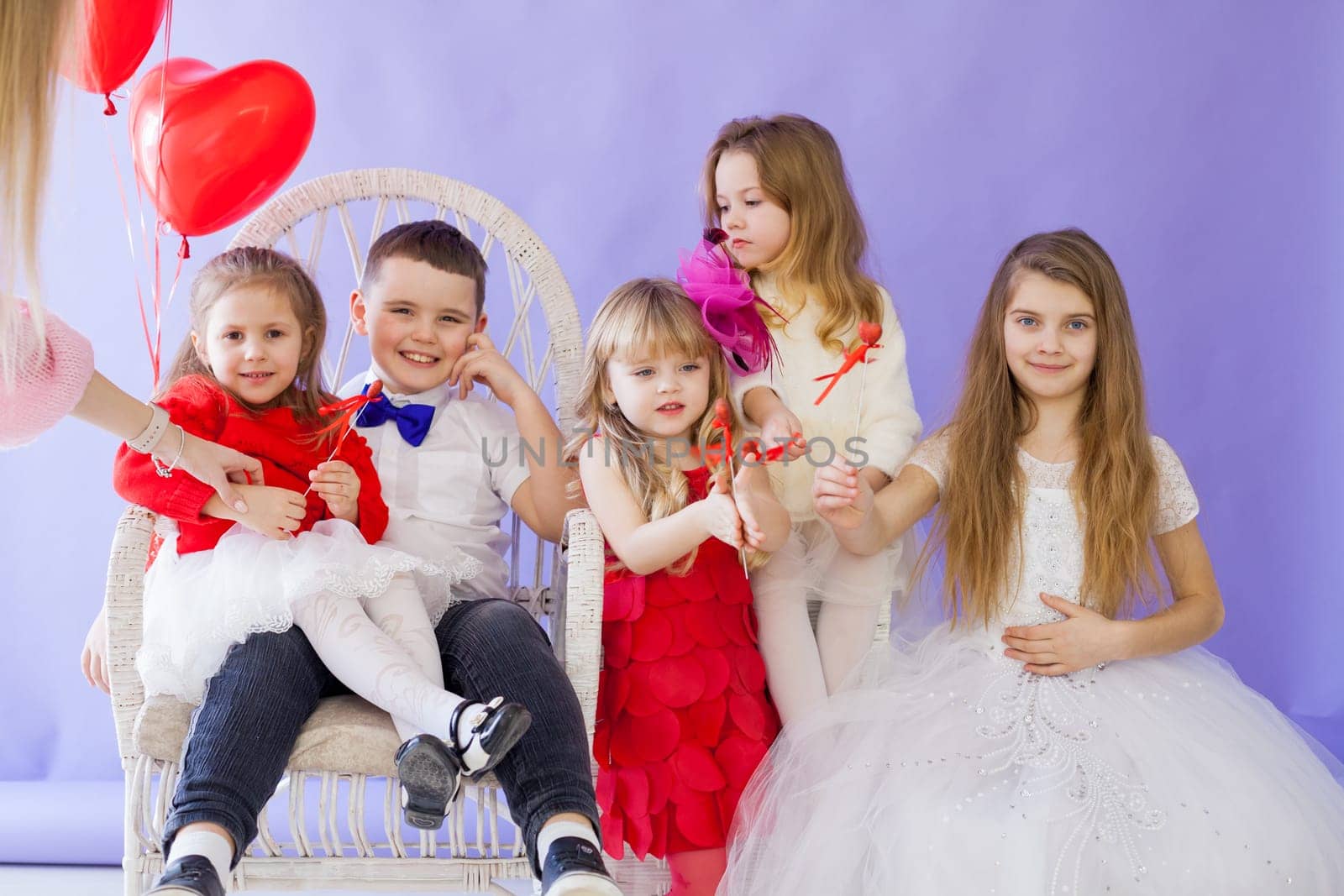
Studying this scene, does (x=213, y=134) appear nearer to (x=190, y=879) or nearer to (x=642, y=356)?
(x=642, y=356)

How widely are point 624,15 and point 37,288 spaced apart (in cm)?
157

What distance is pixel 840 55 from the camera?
257cm

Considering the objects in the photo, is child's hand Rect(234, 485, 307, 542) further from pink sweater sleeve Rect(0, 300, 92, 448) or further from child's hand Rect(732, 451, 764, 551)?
child's hand Rect(732, 451, 764, 551)

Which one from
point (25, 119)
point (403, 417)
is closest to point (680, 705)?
point (403, 417)

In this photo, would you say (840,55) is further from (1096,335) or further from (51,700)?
(51,700)

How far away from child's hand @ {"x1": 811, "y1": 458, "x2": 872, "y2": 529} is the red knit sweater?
0.62 metres

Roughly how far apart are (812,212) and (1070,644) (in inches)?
30.5

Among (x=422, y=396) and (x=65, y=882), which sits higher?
(x=422, y=396)

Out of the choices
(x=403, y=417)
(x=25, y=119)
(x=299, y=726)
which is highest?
(x=25, y=119)

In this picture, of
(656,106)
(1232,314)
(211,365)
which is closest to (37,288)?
(211,365)

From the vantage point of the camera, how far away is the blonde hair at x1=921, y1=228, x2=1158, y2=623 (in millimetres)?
1785

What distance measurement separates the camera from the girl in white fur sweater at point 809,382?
1802 millimetres

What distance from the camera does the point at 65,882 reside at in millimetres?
2273

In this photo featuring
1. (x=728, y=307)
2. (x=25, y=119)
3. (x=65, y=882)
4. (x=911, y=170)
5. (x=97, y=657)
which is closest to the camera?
(x=25, y=119)
